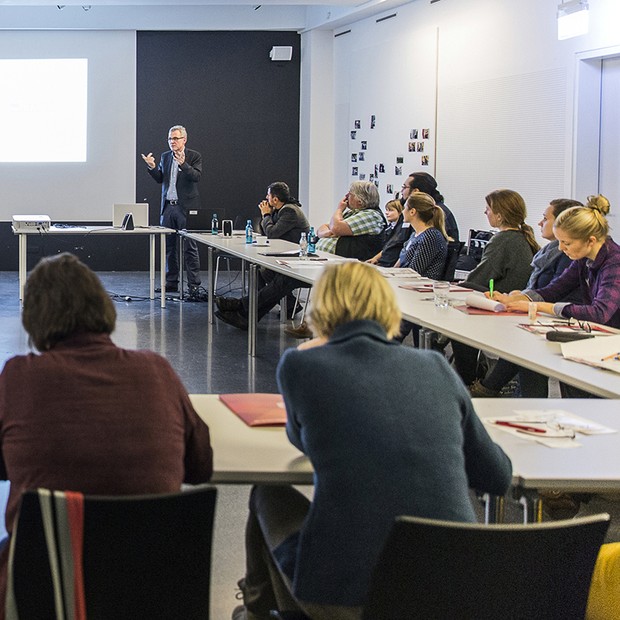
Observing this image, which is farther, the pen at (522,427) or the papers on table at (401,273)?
the papers on table at (401,273)

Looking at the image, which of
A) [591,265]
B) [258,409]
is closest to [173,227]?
[591,265]

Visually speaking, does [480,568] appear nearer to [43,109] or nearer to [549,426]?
[549,426]

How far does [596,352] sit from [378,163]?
28.5 ft

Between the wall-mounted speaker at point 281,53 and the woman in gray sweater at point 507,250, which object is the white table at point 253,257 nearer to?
the woman in gray sweater at point 507,250

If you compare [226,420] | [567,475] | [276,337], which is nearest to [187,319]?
[276,337]

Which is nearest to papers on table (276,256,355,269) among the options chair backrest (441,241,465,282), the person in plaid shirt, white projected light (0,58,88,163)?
chair backrest (441,241,465,282)

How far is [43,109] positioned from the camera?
13.2 metres

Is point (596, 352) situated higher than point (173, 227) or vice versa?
point (173, 227)

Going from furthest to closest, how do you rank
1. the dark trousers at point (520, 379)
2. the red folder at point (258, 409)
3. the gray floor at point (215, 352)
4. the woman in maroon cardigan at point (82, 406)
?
the dark trousers at point (520, 379), the gray floor at point (215, 352), the red folder at point (258, 409), the woman in maroon cardigan at point (82, 406)

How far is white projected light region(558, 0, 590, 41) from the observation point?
7.60m

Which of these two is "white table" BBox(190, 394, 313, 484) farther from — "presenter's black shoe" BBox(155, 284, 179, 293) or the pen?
"presenter's black shoe" BBox(155, 284, 179, 293)

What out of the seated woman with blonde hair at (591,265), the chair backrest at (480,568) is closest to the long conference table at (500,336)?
the seated woman with blonde hair at (591,265)

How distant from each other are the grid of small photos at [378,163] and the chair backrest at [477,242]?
1.52m

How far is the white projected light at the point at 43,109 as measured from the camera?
13188 millimetres
